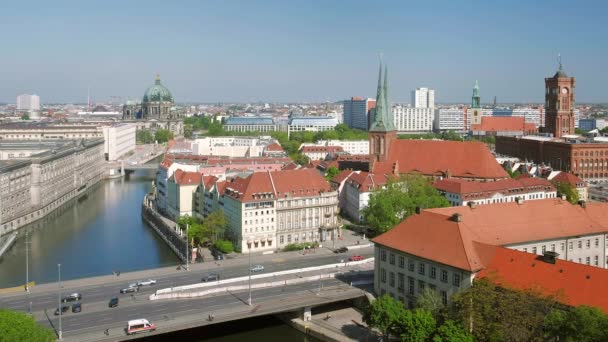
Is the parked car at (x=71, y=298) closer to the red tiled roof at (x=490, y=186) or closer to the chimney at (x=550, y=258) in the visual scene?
the chimney at (x=550, y=258)

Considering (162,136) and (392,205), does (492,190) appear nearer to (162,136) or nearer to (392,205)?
(392,205)

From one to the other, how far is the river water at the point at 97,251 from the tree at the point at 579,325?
15.0 meters

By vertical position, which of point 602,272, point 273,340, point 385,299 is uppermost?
point 602,272

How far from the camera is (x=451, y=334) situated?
1211 inches

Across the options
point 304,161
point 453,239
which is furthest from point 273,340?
point 304,161

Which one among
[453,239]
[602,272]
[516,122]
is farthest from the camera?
[516,122]

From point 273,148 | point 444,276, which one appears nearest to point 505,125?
point 273,148

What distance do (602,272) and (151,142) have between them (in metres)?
162

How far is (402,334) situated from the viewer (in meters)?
32.8

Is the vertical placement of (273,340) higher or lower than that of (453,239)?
lower

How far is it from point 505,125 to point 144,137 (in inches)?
3627

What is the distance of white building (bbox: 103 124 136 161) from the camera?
133500mm

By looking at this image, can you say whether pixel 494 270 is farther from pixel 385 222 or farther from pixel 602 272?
pixel 385 222

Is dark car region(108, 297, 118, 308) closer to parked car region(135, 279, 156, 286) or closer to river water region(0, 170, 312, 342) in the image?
parked car region(135, 279, 156, 286)
